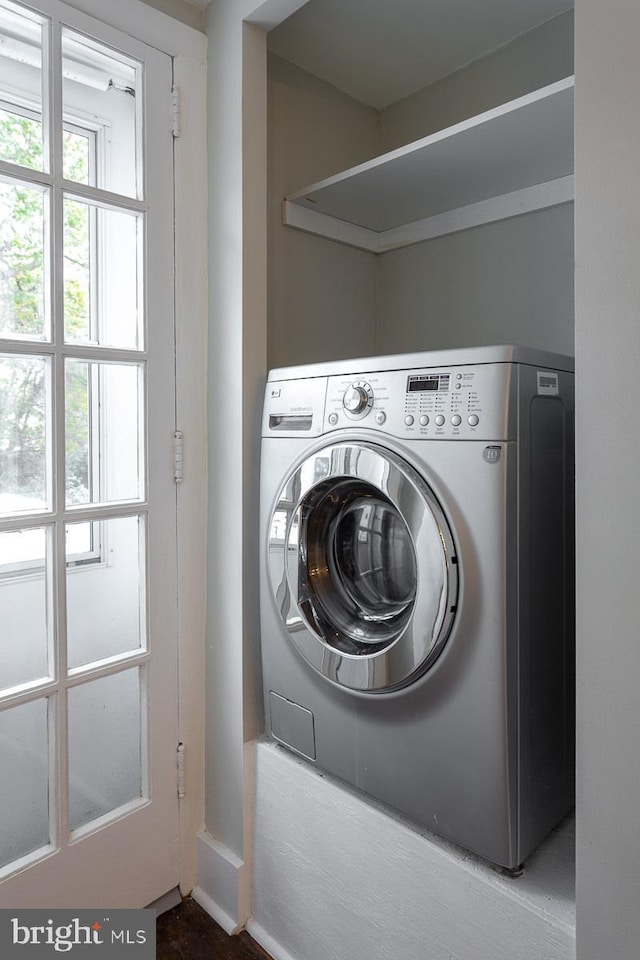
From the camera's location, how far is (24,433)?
54.9 inches

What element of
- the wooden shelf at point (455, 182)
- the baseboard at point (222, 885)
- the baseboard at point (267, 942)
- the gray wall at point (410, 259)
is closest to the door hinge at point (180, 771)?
the baseboard at point (222, 885)

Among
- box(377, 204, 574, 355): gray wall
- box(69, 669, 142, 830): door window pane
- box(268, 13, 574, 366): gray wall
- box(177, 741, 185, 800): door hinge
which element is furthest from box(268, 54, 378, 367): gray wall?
box(177, 741, 185, 800): door hinge

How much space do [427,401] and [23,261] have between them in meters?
0.91

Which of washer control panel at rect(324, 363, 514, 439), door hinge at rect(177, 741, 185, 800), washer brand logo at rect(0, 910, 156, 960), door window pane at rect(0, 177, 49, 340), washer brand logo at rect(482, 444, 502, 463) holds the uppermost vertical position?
door window pane at rect(0, 177, 49, 340)

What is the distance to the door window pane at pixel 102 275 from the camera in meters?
1.47

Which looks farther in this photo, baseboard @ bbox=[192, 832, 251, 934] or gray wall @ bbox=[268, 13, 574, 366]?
gray wall @ bbox=[268, 13, 574, 366]

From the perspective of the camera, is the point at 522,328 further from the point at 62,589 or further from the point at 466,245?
the point at 62,589

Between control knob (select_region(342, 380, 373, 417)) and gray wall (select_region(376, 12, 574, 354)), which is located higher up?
gray wall (select_region(376, 12, 574, 354))

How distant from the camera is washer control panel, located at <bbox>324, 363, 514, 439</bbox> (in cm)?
111

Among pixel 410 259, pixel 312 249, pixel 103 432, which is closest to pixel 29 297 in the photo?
pixel 103 432

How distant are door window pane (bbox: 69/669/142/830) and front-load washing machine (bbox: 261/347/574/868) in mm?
456

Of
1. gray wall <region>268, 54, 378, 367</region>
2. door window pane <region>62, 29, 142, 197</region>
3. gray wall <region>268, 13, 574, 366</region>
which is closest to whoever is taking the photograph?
door window pane <region>62, 29, 142, 197</region>

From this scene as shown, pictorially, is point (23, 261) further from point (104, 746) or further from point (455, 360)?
point (104, 746)

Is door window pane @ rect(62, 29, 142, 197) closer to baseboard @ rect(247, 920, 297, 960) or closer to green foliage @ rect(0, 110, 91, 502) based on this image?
green foliage @ rect(0, 110, 91, 502)
